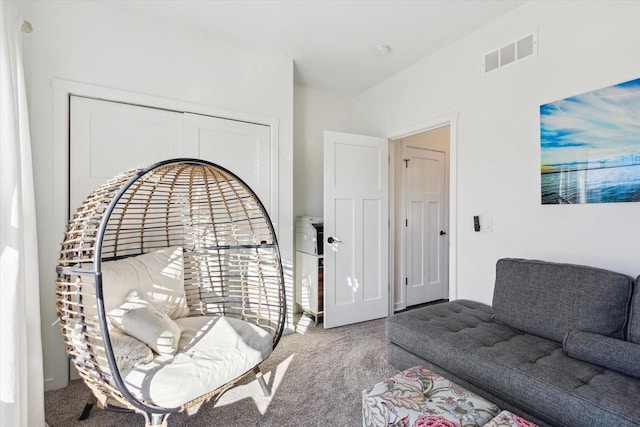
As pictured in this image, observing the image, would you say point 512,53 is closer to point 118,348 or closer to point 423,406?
point 423,406

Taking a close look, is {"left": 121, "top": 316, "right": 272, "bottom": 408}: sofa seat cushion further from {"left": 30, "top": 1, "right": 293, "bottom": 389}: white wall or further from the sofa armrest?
the sofa armrest

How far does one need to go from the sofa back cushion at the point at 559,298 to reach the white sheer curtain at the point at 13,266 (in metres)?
2.65

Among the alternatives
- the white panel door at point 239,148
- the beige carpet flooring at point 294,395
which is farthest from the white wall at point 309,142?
the beige carpet flooring at point 294,395

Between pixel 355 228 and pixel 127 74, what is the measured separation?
2.44 m

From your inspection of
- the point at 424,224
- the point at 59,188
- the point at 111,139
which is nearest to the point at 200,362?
the point at 59,188

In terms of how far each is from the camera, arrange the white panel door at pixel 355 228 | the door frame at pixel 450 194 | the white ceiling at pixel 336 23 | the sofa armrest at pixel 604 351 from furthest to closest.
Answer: the white panel door at pixel 355 228 → the door frame at pixel 450 194 → the white ceiling at pixel 336 23 → the sofa armrest at pixel 604 351

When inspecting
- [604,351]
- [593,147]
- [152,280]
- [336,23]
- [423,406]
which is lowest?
[423,406]

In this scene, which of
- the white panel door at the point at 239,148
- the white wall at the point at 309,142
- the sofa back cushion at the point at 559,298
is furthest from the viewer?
the white wall at the point at 309,142

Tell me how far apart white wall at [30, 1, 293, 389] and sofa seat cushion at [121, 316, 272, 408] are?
105cm

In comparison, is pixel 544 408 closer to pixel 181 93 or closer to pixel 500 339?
pixel 500 339

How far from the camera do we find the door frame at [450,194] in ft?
9.24

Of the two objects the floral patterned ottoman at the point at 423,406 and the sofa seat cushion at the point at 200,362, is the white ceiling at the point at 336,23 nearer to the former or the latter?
the sofa seat cushion at the point at 200,362

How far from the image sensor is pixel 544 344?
178 centimetres

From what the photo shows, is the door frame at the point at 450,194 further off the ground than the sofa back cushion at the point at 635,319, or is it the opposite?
the door frame at the point at 450,194
